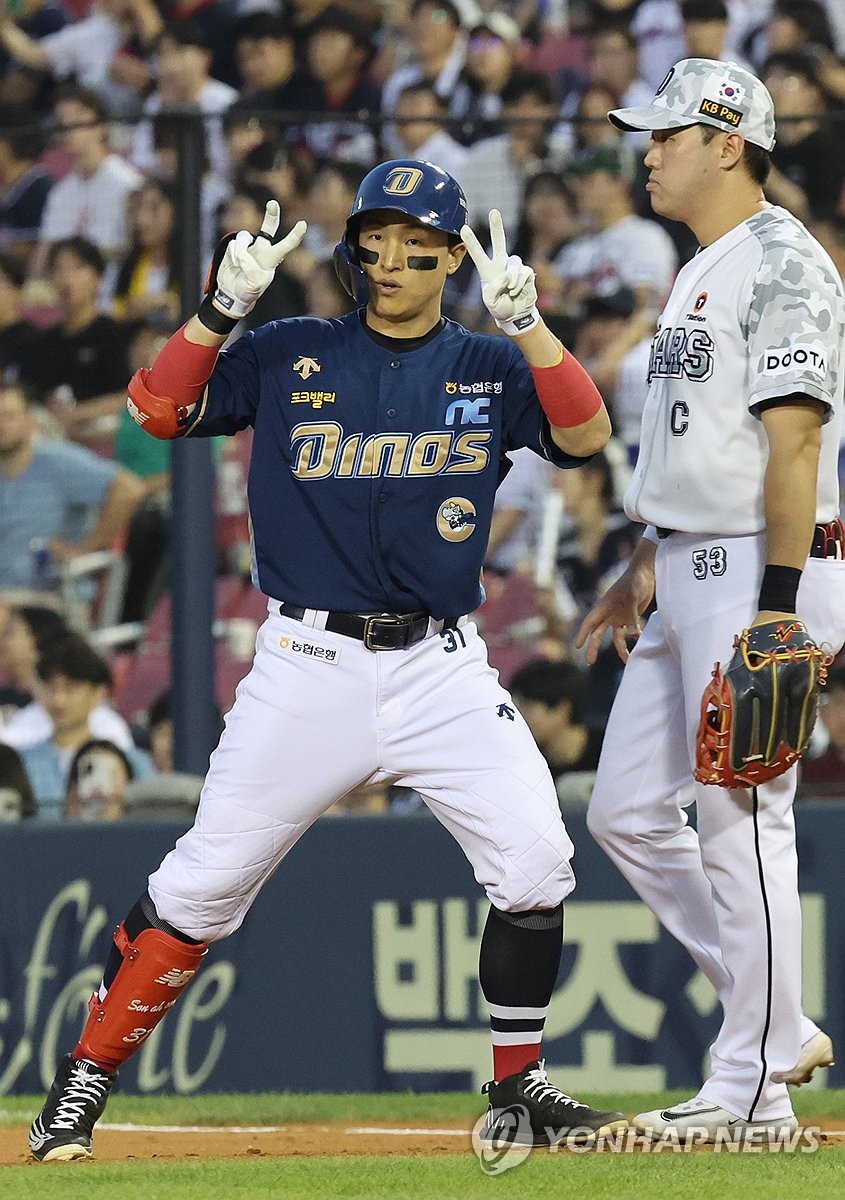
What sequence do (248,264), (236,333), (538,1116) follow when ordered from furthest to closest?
(236,333), (538,1116), (248,264)

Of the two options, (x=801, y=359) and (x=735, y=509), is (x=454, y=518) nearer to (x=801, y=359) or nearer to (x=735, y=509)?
(x=735, y=509)

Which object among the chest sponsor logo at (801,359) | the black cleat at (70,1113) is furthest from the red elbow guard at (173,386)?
the black cleat at (70,1113)

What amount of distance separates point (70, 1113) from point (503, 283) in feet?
6.29

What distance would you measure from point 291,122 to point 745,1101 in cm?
364

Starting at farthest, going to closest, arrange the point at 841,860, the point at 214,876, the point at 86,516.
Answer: the point at 86,516
the point at 841,860
the point at 214,876

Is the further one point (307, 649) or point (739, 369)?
point (307, 649)

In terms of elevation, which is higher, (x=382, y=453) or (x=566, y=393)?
(x=566, y=393)

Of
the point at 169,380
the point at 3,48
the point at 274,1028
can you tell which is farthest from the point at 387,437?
the point at 3,48

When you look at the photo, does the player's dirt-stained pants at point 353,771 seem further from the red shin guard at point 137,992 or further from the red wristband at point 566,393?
the red wristband at point 566,393

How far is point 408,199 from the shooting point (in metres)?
4.11

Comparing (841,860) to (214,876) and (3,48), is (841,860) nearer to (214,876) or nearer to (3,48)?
(214,876)

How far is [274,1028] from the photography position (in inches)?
238

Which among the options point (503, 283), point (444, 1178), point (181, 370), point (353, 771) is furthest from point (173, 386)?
point (444, 1178)

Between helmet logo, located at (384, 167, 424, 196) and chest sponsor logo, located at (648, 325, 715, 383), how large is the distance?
0.62m
